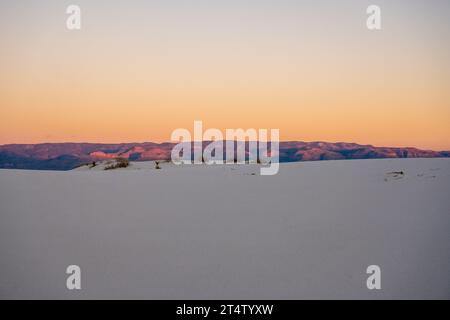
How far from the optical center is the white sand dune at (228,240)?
9.67 ft

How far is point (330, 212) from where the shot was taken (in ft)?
15.1

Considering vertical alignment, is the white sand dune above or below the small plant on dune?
below

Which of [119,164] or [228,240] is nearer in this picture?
[228,240]

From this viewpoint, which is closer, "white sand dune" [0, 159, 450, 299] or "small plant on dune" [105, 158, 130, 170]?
"white sand dune" [0, 159, 450, 299]

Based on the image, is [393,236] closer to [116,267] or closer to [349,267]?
[349,267]

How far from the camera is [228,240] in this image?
3.75 m

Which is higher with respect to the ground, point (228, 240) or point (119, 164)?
point (119, 164)

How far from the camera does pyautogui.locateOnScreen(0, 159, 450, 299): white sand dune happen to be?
295 cm

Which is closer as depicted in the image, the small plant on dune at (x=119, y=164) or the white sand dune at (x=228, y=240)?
the white sand dune at (x=228, y=240)

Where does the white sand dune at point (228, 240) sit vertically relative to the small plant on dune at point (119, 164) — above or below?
below
